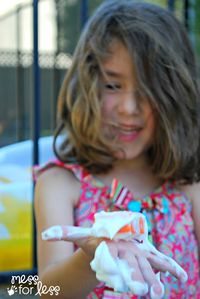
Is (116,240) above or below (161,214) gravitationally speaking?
above

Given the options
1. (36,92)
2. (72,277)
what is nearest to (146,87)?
(72,277)

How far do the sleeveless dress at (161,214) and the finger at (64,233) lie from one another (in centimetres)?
48

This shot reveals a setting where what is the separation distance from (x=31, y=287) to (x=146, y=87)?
2.02 ft

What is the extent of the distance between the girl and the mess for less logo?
0.03 metres

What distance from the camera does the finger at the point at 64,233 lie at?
75cm

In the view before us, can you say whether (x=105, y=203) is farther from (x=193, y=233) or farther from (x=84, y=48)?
(x=84, y=48)

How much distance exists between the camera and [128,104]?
121 centimetres

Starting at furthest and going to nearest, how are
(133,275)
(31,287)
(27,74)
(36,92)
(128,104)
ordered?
(27,74)
(36,92)
(31,287)
(128,104)
(133,275)

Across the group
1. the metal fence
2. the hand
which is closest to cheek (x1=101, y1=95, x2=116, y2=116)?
the hand

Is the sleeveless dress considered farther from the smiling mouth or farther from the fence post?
the fence post

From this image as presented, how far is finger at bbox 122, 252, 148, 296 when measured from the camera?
70cm

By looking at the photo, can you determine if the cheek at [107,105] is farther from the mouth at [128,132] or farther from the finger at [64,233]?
the finger at [64,233]

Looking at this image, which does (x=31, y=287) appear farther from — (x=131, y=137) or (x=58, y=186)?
(x=131, y=137)

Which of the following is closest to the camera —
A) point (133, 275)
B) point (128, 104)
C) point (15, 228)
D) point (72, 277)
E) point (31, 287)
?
point (133, 275)
